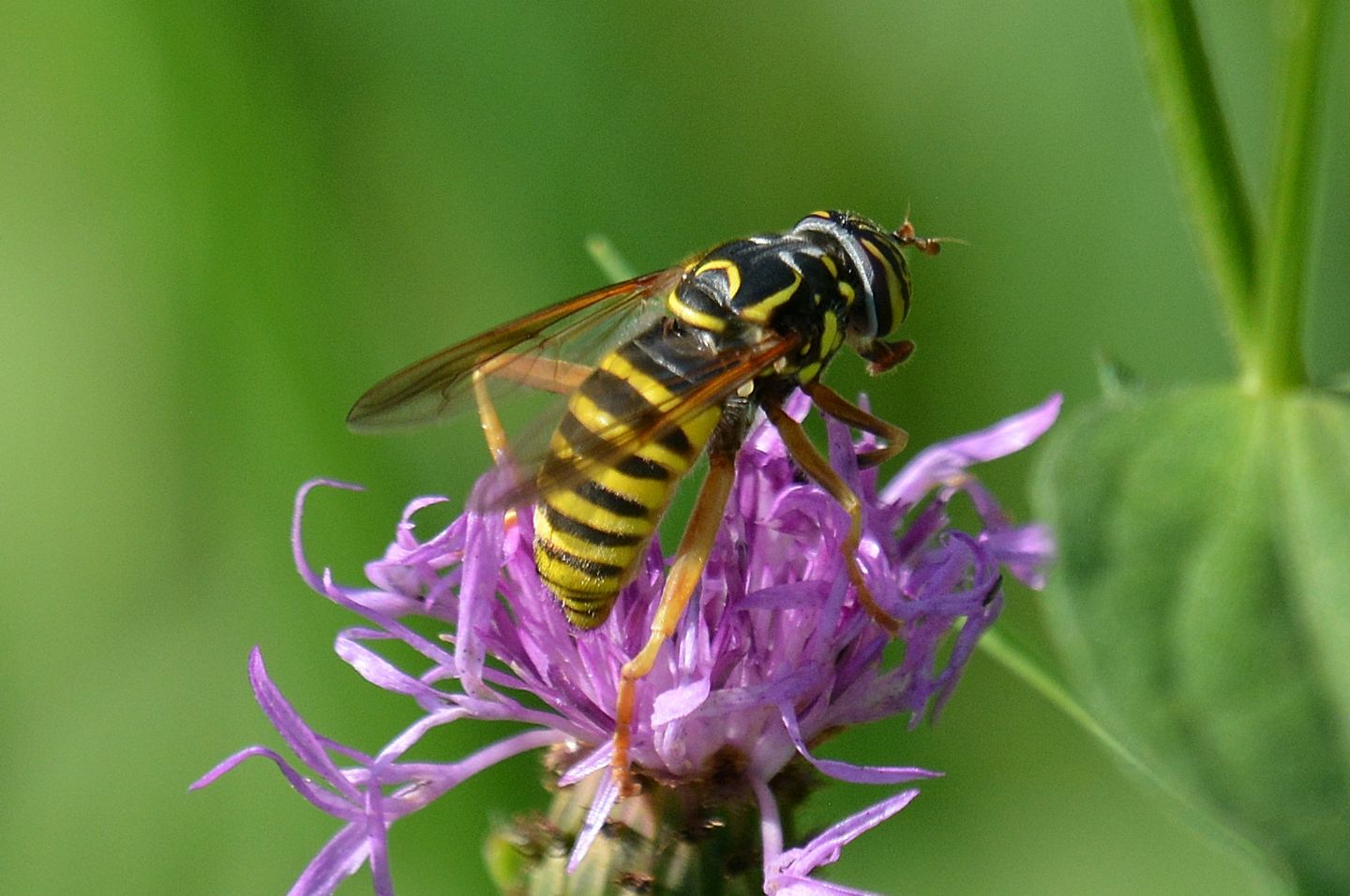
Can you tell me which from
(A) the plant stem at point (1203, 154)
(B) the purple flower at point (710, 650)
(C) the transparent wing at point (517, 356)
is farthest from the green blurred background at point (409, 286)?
(A) the plant stem at point (1203, 154)

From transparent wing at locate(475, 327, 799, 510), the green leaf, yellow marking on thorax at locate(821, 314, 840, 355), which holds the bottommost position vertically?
the green leaf

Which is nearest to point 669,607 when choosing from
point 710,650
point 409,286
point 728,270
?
point 710,650

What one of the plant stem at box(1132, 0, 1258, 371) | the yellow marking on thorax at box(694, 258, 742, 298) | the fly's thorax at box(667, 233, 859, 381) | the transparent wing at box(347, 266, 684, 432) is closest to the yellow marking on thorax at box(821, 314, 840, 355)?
the fly's thorax at box(667, 233, 859, 381)

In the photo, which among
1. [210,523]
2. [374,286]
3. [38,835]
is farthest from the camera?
[374,286]

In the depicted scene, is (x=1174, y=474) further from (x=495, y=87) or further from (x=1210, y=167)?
(x=495, y=87)

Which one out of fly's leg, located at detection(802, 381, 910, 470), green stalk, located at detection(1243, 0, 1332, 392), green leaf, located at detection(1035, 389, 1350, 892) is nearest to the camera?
green leaf, located at detection(1035, 389, 1350, 892)

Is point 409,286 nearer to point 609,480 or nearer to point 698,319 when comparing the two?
point 698,319

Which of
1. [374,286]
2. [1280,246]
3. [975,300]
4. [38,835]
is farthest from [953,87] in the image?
[38,835]

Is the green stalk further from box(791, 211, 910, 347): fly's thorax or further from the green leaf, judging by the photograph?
box(791, 211, 910, 347): fly's thorax
